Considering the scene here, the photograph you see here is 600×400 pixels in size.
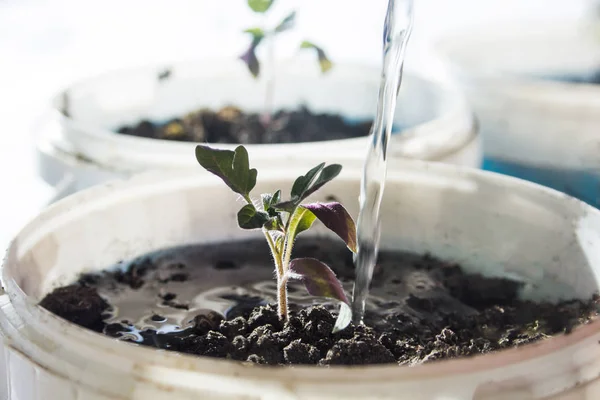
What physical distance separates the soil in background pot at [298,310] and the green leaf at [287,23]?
42 cm

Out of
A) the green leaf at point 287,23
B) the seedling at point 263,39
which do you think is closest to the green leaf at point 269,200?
the seedling at point 263,39

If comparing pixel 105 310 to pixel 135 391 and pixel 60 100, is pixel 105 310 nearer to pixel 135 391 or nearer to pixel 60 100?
pixel 135 391

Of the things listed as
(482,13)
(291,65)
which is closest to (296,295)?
(291,65)

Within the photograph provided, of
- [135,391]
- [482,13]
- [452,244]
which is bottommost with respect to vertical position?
[482,13]

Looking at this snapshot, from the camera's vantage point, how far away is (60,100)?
1228 millimetres

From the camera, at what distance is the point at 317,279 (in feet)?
1.87

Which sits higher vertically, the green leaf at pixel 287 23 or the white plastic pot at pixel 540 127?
the green leaf at pixel 287 23

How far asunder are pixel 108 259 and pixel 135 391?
0.37 m

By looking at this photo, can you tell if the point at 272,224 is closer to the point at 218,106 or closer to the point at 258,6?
the point at 258,6

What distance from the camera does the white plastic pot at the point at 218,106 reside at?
0.98 m

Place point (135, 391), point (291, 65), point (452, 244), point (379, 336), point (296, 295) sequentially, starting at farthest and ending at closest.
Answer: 1. point (291, 65)
2. point (452, 244)
3. point (296, 295)
4. point (379, 336)
5. point (135, 391)

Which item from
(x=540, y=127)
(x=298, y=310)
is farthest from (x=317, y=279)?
(x=540, y=127)

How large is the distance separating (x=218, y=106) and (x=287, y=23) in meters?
0.28

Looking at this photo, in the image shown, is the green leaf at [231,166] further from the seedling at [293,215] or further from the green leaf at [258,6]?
the green leaf at [258,6]
